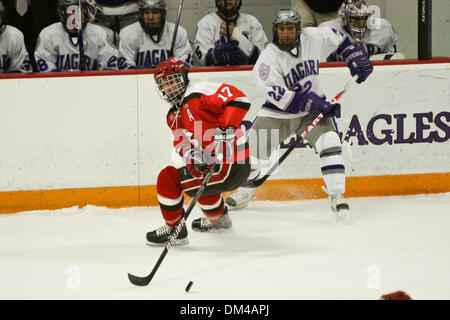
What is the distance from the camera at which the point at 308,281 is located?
3303 millimetres

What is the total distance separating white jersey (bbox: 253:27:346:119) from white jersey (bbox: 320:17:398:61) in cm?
56

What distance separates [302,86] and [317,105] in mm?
197

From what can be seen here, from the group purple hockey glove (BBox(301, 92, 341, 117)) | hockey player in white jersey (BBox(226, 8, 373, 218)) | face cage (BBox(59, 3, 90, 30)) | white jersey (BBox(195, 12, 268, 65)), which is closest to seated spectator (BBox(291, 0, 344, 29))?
white jersey (BBox(195, 12, 268, 65))

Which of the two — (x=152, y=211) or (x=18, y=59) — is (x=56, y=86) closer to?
(x=18, y=59)

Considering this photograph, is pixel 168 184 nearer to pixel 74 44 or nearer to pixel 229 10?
pixel 74 44

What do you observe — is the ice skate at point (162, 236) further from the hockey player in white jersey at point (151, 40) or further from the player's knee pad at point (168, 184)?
the hockey player in white jersey at point (151, 40)

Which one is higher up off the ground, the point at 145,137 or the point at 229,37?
the point at 229,37

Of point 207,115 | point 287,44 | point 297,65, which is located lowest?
point 207,115

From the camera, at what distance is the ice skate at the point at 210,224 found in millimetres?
4270

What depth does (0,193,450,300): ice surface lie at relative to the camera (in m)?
3.22

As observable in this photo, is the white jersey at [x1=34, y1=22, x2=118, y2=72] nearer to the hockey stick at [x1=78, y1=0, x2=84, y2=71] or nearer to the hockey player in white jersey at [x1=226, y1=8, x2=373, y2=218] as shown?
the hockey stick at [x1=78, y1=0, x2=84, y2=71]

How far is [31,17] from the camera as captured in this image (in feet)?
16.5

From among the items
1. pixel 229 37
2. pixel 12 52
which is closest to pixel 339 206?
pixel 229 37
